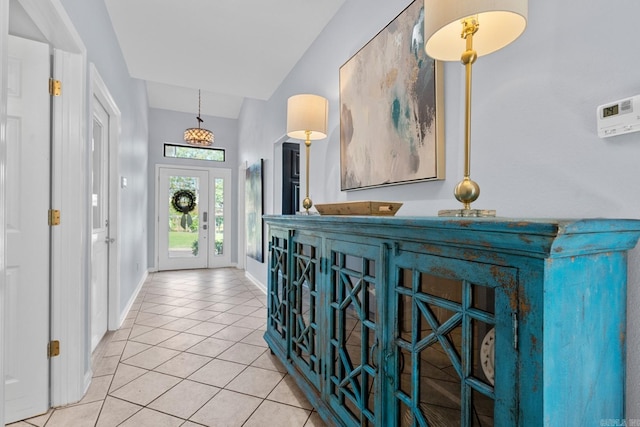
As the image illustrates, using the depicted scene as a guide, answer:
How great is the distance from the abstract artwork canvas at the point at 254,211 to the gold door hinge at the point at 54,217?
9.07 feet

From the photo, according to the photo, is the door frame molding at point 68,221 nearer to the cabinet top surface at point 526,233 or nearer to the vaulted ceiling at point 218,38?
the vaulted ceiling at point 218,38

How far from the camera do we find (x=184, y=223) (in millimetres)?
6281

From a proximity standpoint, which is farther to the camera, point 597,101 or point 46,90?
point 46,90

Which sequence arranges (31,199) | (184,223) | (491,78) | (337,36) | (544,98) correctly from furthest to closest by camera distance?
(184,223)
(337,36)
(31,199)
(491,78)
(544,98)

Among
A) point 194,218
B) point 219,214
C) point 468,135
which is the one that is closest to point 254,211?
point 219,214

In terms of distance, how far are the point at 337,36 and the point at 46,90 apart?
2.00 m

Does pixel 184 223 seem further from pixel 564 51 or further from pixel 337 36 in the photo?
pixel 564 51

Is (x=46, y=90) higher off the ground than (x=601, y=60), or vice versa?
(x=46, y=90)

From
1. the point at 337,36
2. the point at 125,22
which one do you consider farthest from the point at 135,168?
the point at 337,36

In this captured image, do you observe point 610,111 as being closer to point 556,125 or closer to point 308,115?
point 556,125

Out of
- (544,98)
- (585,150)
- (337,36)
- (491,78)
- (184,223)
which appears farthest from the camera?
(184,223)

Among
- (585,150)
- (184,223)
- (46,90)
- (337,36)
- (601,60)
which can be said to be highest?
(337,36)

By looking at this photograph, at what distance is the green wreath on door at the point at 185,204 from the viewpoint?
6219mm

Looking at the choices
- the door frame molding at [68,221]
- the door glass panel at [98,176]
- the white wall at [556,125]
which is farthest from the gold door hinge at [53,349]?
the white wall at [556,125]
